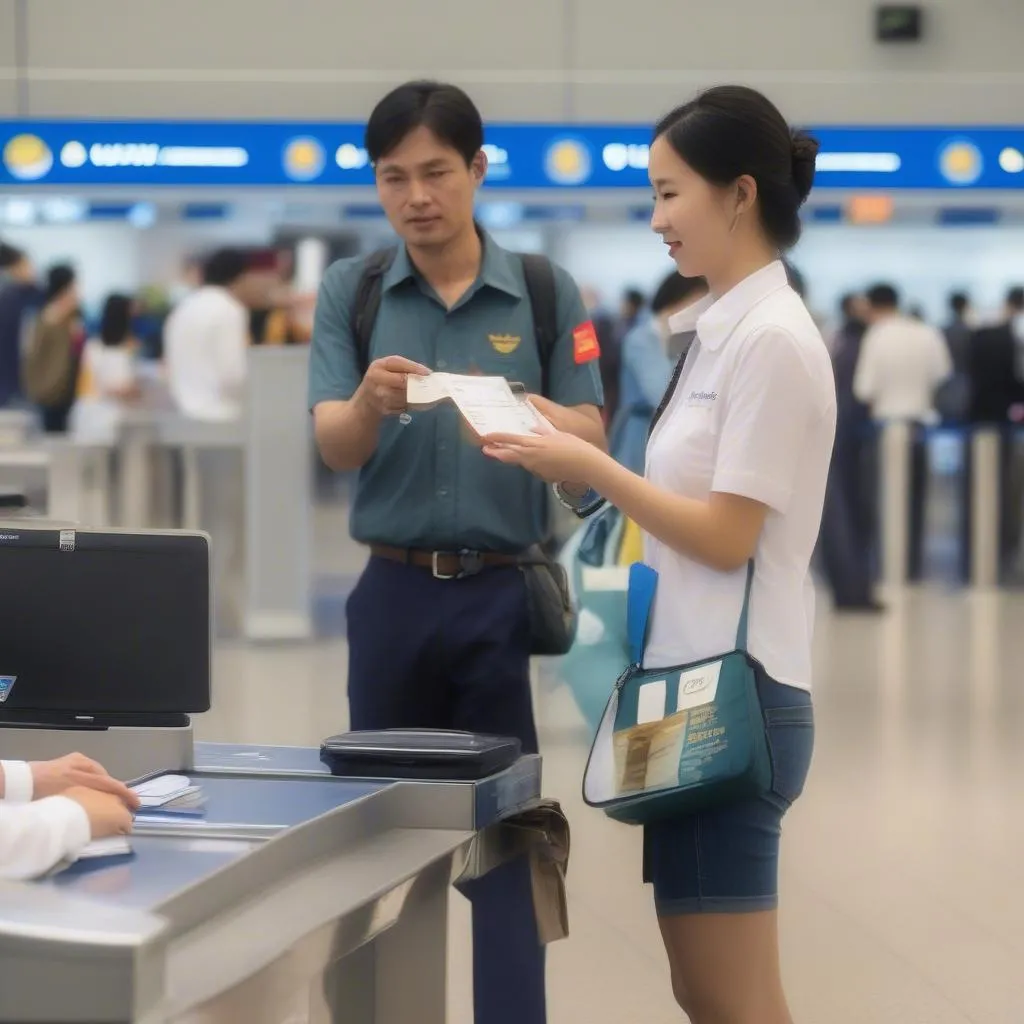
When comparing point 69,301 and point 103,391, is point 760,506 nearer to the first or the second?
point 103,391

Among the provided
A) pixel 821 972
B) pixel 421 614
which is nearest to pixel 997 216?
pixel 821 972

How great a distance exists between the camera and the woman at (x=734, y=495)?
210 cm

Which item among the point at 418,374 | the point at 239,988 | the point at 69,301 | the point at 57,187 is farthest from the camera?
the point at 69,301

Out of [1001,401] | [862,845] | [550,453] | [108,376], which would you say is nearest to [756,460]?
[550,453]

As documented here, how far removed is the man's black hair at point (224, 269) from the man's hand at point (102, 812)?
772 cm

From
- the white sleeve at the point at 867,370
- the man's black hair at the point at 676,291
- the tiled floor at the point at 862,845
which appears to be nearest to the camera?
the tiled floor at the point at 862,845

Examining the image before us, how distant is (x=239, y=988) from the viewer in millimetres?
1618

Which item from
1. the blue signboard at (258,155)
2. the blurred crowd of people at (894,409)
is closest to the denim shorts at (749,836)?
the blurred crowd of people at (894,409)

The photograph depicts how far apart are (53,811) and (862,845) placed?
11.0 ft

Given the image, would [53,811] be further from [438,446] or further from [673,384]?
[438,446]

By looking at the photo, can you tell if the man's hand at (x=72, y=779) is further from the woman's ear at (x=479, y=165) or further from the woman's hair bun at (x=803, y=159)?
the woman's ear at (x=479, y=165)

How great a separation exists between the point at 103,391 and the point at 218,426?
1.67m

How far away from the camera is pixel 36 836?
1.73 m

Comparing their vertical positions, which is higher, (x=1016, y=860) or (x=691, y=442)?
(x=691, y=442)
